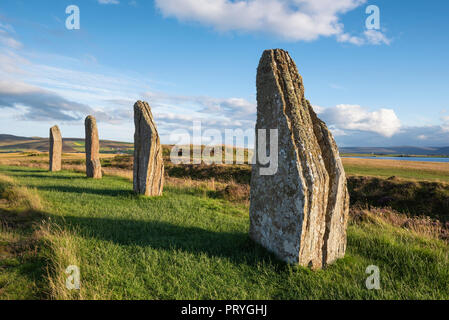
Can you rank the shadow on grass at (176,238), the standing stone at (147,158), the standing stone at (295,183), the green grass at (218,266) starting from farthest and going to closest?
→ the standing stone at (147,158), the shadow on grass at (176,238), the standing stone at (295,183), the green grass at (218,266)

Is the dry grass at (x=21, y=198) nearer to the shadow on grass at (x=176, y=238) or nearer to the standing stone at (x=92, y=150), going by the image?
the shadow on grass at (x=176, y=238)

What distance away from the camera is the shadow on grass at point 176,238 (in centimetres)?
521

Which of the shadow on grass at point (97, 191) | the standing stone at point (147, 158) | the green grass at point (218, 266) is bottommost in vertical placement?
the green grass at point (218, 266)

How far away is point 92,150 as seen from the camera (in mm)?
17781

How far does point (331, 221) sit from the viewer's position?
4953 mm

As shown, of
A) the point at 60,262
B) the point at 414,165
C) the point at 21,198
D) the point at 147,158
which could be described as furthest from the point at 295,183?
the point at 414,165

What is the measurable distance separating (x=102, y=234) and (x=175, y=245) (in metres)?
2.15

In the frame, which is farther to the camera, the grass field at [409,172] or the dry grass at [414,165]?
the dry grass at [414,165]

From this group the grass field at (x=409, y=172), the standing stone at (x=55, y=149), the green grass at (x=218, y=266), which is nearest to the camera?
the green grass at (x=218, y=266)

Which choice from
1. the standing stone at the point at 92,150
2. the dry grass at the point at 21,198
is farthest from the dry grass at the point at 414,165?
the dry grass at the point at 21,198

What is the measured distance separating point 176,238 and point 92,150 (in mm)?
14603

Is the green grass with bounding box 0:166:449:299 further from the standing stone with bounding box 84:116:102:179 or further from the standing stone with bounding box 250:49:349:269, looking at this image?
the standing stone with bounding box 84:116:102:179

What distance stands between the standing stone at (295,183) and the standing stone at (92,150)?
15385 millimetres
